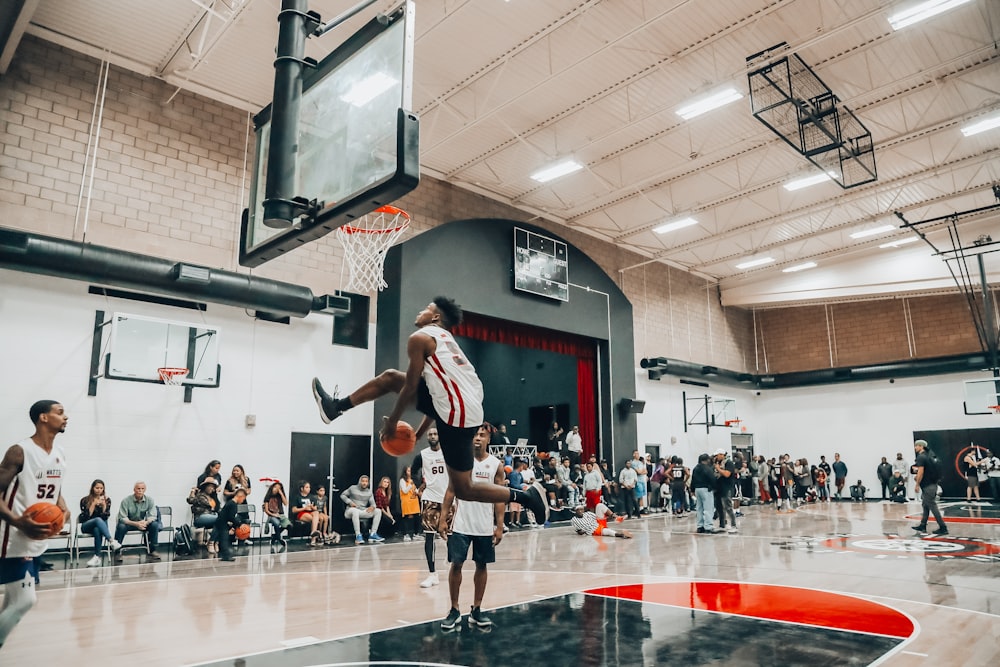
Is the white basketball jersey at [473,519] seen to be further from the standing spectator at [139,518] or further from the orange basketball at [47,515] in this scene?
the standing spectator at [139,518]

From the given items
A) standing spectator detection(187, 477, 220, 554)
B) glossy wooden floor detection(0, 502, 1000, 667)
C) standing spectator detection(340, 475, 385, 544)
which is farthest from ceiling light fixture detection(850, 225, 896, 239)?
standing spectator detection(187, 477, 220, 554)

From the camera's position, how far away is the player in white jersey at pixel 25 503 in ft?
12.2

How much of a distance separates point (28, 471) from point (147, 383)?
314 inches

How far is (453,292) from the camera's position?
51.0 feet

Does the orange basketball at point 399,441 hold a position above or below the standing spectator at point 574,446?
below

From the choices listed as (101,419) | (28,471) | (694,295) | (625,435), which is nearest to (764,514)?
(625,435)

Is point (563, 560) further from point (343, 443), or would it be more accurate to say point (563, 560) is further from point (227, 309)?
point (227, 309)

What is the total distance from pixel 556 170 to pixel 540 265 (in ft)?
10.1

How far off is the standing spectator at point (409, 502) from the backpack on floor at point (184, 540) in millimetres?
3722

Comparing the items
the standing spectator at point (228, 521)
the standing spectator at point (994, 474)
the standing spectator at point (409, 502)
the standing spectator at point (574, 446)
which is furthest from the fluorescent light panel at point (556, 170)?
the standing spectator at point (994, 474)

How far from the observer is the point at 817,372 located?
24922 mm

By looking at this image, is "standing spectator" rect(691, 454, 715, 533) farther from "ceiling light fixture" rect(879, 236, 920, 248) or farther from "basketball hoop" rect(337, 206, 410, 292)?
"ceiling light fixture" rect(879, 236, 920, 248)

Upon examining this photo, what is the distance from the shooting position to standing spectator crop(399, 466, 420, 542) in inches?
492

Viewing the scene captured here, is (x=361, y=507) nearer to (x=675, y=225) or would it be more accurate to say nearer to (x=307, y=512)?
(x=307, y=512)
